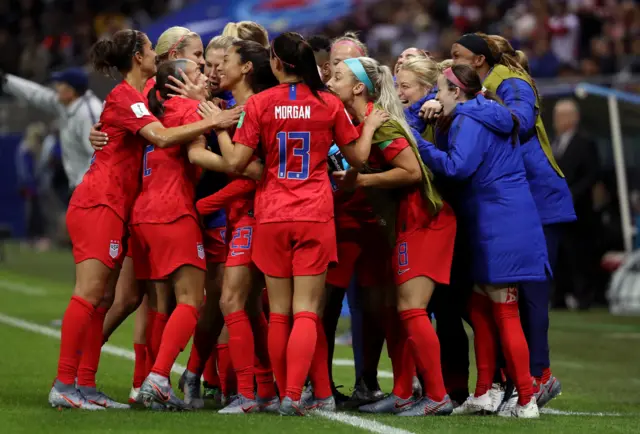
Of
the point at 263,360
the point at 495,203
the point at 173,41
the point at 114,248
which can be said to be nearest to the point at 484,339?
the point at 495,203

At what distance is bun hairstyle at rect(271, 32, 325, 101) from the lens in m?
6.66

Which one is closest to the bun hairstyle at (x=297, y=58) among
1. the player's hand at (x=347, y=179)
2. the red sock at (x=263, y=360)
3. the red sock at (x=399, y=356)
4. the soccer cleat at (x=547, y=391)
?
the player's hand at (x=347, y=179)

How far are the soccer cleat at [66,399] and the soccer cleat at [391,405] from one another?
1.50 meters

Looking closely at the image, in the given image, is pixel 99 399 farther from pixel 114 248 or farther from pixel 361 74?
pixel 361 74

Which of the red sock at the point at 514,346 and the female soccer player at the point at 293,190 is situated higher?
the female soccer player at the point at 293,190

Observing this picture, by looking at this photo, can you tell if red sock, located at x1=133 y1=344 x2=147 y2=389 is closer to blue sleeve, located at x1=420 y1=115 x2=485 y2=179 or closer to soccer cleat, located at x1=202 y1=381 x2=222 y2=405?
soccer cleat, located at x1=202 y1=381 x2=222 y2=405

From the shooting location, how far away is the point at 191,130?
6.79m

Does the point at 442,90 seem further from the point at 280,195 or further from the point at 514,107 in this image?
the point at 280,195

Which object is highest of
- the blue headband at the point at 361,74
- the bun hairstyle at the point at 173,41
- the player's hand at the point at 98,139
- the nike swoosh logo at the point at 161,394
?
the bun hairstyle at the point at 173,41

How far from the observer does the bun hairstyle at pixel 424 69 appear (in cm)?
749

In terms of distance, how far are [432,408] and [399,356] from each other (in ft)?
1.88

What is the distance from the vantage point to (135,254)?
7105 mm

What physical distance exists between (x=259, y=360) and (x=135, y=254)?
36.4 inches

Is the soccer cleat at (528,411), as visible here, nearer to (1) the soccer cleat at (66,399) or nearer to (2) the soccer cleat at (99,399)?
(2) the soccer cleat at (99,399)
